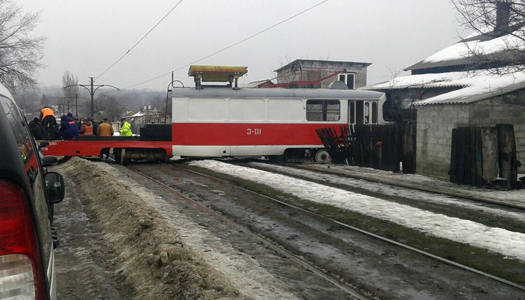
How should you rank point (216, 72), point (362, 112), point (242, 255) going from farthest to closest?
point (362, 112) < point (216, 72) < point (242, 255)

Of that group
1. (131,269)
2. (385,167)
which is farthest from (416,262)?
(385,167)

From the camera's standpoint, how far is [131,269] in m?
5.31

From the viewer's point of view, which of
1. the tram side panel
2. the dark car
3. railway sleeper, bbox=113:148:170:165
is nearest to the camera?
the dark car

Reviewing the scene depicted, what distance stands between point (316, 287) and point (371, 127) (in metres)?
13.9

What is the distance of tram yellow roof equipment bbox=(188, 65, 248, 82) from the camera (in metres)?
18.8

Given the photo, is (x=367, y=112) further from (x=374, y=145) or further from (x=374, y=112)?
(x=374, y=145)

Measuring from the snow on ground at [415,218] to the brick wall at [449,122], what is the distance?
5644 millimetres

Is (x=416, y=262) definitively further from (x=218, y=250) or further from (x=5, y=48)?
(x=5, y=48)

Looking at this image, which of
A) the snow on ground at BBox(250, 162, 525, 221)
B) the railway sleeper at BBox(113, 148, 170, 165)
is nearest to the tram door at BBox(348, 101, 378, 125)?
the snow on ground at BBox(250, 162, 525, 221)

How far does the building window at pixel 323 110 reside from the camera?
19.8 m

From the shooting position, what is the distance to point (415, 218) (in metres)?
8.18

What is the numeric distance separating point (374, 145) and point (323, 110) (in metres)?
3.03

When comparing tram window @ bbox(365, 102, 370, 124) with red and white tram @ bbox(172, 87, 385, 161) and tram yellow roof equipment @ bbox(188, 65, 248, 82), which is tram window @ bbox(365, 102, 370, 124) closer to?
red and white tram @ bbox(172, 87, 385, 161)

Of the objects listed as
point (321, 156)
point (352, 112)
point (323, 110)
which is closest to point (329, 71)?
point (352, 112)
